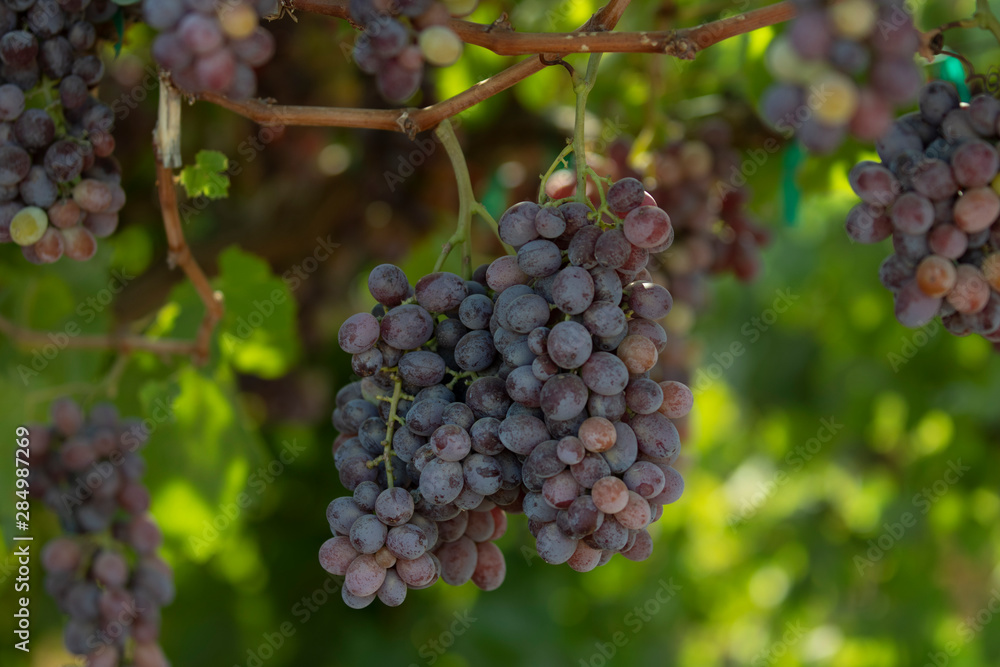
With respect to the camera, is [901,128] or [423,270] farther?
[423,270]

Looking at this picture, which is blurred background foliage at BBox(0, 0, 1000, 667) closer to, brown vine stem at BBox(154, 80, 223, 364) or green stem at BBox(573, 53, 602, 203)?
brown vine stem at BBox(154, 80, 223, 364)

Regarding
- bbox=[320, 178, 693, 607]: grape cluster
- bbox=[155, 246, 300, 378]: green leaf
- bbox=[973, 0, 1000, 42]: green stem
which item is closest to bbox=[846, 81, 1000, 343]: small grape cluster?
bbox=[973, 0, 1000, 42]: green stem

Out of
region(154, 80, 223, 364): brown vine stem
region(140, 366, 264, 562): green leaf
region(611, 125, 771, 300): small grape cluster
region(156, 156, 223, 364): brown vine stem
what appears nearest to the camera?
region(154, 80, 223, 364): brown vine stem

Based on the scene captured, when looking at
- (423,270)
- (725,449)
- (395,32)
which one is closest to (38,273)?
(423,270)

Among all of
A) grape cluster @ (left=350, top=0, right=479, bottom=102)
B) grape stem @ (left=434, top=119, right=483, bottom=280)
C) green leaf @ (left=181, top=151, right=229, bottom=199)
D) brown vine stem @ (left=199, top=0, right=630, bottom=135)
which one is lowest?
green leaf @ (left=181, top=151, right=229, bottom=199)

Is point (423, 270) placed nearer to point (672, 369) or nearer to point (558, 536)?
point (672, 369)

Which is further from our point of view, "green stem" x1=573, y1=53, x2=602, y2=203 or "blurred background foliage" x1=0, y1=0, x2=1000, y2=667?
"blurred background foliage" x1=0, y1=0, x2=1000, y2=667

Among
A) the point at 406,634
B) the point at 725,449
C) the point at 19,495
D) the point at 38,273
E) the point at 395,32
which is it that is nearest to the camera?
the point at 395,32

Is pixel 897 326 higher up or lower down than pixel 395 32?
A: lower down

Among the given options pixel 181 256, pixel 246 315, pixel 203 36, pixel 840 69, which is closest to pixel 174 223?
pixel 181 256
